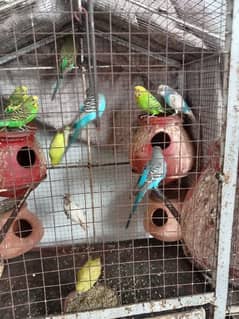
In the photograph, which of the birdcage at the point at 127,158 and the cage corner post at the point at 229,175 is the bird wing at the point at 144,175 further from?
the cage corner post at the point at 229,175

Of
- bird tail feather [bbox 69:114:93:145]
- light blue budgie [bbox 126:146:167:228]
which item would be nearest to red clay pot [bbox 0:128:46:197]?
bird tail feather [bbox 69:114:93:145]

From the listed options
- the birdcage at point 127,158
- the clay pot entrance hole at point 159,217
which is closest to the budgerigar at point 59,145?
the birdcage at point 127,158

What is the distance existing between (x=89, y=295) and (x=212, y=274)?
1.37ft

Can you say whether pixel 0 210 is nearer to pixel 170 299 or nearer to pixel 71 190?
pixel 71 190

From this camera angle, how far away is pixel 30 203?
144cm

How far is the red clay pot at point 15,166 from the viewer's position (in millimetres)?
974

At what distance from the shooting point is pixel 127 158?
4.73ft

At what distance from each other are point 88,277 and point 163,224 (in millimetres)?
422

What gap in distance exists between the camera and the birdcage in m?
0.90

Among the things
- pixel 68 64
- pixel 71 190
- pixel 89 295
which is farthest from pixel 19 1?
pixel 89 295

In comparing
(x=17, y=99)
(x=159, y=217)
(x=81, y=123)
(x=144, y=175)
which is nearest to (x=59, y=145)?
(x=81, y=123)

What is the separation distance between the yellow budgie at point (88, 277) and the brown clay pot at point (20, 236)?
0.93 feet

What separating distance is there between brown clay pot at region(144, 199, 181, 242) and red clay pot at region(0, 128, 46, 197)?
0.51 m

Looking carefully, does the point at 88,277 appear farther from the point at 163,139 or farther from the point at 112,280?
the point at 163,139
